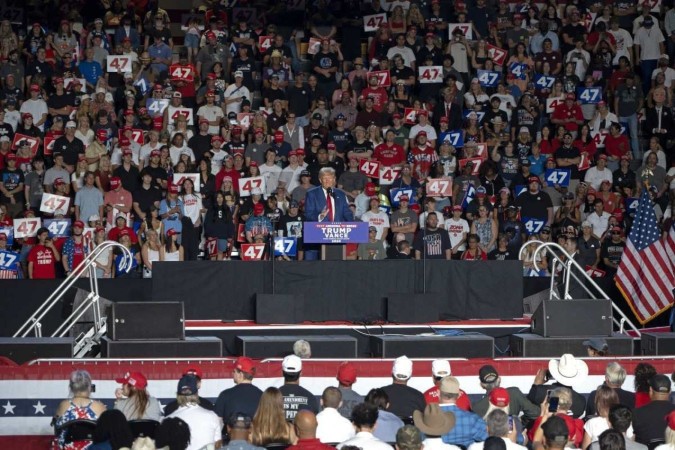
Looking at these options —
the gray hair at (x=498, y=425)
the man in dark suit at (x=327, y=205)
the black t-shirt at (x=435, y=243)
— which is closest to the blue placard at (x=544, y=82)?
the black t-shirt at (x=435, y=243)

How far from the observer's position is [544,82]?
2902cm

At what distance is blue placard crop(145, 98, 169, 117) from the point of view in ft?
88.5

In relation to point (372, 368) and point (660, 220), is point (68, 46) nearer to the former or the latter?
point (660, 220)

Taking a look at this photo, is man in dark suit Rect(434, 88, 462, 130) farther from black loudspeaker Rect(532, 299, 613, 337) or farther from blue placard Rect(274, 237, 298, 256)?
black loudspeaker Rect(532, 299, 613, 337)

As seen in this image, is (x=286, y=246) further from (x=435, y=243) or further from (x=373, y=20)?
(x=373, y=20)

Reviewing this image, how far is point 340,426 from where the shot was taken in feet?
37.9

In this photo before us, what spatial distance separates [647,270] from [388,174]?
22.3 ft

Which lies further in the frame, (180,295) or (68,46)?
(68,46)

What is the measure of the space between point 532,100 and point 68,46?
10401mm

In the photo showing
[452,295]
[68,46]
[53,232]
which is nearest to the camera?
[452,295]

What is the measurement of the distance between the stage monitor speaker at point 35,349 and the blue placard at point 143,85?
12.1 meters

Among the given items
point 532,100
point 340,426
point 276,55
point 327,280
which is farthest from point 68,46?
point 340,426

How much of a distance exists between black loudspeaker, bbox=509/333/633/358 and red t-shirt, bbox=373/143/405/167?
9.10 m

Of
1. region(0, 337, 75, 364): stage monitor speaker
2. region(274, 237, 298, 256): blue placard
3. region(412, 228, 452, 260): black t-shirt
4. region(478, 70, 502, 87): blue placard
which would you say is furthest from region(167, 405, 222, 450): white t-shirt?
A: region(478, 70, 502, 87): blue placard
